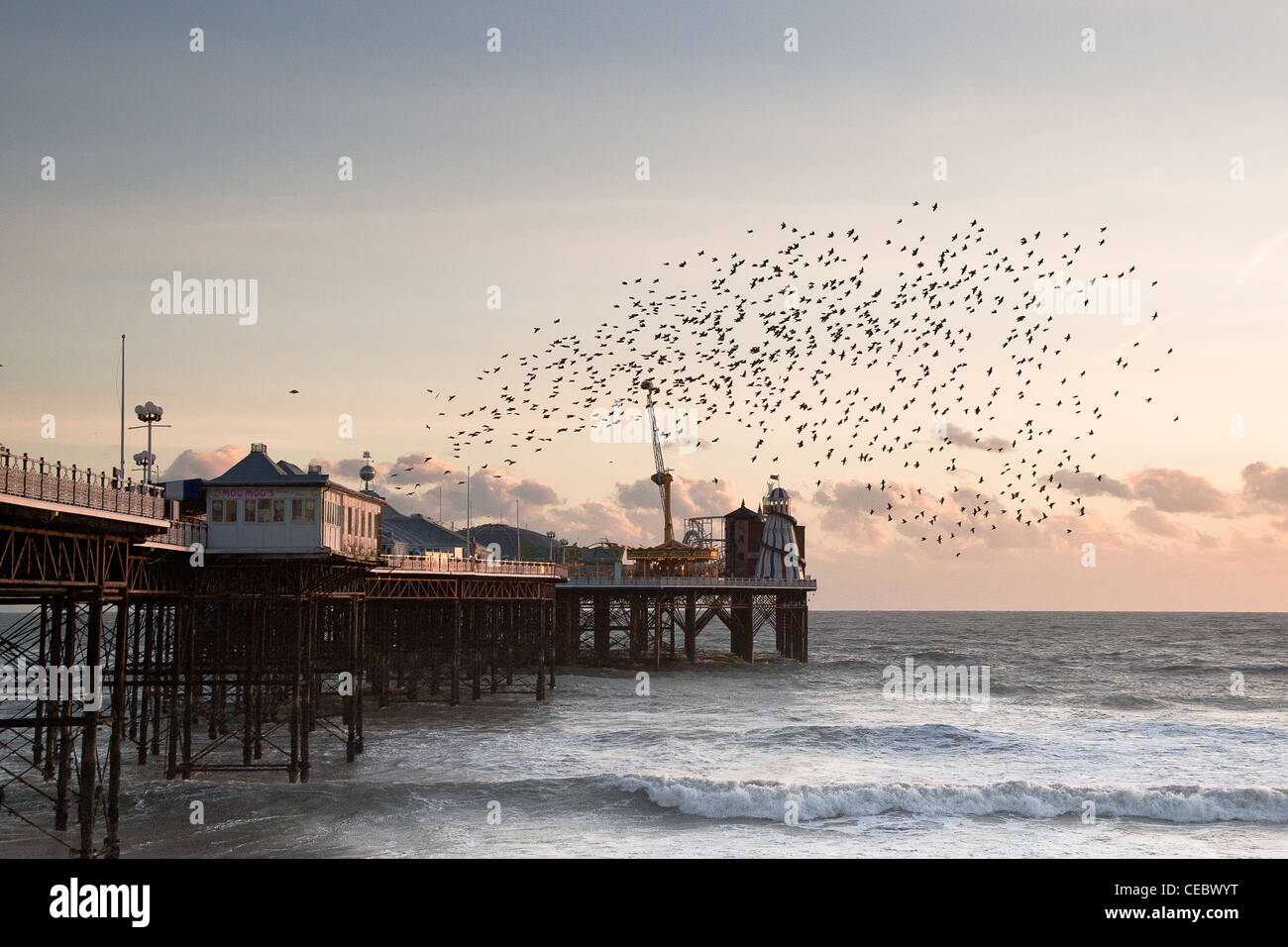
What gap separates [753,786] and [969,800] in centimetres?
604

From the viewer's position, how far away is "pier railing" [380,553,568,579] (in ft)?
169

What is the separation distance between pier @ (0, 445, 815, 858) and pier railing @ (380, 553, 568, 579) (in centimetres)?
13

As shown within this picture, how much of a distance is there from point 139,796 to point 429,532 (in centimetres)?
7592

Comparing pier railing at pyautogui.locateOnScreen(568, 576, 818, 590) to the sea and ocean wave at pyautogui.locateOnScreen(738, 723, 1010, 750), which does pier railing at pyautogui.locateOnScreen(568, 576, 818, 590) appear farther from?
ocean wave at pyautogui.locateOnScreen(738, 723, 1010, 750)

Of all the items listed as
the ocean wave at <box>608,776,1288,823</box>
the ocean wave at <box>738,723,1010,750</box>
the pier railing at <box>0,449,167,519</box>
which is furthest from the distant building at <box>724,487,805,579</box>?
the pier railing at <box>0,449,167,519</box>

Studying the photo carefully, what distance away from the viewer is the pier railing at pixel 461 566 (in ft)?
169

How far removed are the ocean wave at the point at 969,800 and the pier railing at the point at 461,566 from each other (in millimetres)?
16050

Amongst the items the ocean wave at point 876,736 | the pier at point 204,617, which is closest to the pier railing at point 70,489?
the pier at point 204,617

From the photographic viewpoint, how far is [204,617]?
52.6m

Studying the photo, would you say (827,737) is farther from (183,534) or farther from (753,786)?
(183,534)

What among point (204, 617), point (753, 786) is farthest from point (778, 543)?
point (753, 786)
